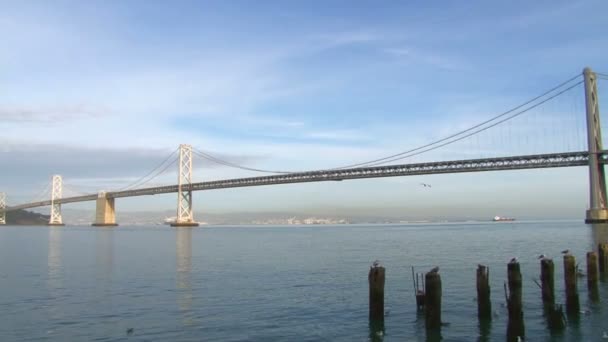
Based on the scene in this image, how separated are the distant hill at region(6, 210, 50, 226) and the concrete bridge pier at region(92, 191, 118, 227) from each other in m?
52.7

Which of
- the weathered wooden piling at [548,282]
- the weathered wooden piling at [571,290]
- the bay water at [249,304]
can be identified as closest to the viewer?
the bay water at [249,304]

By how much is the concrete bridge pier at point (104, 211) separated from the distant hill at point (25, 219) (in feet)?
173

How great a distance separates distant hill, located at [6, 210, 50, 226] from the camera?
6063 inches

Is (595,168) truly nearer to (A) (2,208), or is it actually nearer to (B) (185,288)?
(B) (185,288)

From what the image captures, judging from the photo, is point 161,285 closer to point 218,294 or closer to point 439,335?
point 218,294

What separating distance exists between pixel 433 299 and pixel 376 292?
4.48 feet

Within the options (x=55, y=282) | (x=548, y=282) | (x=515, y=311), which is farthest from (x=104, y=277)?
(x=548, y=282)

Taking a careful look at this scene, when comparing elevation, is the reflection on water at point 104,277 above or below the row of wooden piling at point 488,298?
below

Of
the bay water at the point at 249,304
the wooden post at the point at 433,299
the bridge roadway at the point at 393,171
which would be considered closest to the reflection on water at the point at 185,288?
the bay water at the point at 249,304

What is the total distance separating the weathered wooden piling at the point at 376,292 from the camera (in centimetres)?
1195

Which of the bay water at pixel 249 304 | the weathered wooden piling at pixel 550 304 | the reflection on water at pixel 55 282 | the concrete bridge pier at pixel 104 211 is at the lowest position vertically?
the bay water at pixel 249 304

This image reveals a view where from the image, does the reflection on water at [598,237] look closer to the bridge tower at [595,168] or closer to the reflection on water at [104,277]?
the bridge tower at [595,168]

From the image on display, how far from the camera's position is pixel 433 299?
11.3 metres

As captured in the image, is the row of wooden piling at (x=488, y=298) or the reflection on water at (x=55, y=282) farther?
the reflection on water at (x=55, y=282)
